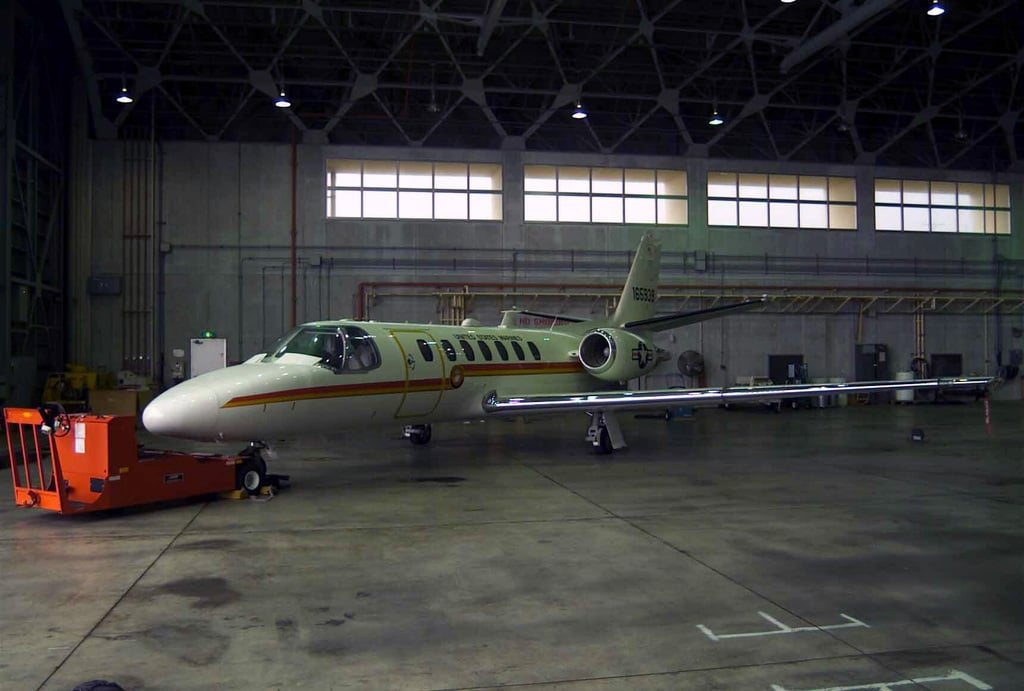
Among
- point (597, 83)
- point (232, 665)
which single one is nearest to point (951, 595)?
point (232, 665)

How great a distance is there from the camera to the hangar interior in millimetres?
5184

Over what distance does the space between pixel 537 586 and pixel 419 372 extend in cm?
679

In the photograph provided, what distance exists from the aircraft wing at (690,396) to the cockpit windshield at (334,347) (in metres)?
3.10

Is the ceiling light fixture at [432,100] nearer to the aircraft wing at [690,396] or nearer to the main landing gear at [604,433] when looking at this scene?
the aircraft wing at [690,396]

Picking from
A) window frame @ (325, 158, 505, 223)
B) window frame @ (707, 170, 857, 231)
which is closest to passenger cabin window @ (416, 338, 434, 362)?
window frame @ (325, 158, 505, 223)

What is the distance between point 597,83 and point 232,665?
23530 millimetres

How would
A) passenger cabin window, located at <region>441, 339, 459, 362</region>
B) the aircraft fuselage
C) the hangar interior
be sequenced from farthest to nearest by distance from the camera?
passenger cabin window, located at <region>441, 339, 459, 362</region> < the aircraft fuselage < the hangar interior

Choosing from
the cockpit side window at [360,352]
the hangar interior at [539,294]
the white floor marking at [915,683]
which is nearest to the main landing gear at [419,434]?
the hangar interior at [539,294]

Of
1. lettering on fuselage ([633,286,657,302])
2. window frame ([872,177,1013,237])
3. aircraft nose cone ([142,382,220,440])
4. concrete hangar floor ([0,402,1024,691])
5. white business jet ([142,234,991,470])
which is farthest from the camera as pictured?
window frame ([872,177,1013,237])

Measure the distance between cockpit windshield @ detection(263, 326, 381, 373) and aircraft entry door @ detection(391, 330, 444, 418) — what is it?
0.76 m

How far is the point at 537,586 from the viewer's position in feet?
20.1

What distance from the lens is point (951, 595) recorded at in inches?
230

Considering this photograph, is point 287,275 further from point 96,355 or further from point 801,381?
point 801,381

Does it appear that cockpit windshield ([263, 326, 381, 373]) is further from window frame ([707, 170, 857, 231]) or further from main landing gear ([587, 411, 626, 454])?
window frame ([707, 170, 857, 231])
